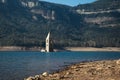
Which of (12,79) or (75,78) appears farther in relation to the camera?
(12,79)

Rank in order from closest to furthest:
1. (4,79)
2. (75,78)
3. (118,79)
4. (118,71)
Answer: (118,79)
(75,78)
(118,71)
(4,79)

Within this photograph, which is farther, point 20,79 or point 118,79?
point 20,79

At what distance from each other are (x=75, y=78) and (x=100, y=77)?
7.57 ft

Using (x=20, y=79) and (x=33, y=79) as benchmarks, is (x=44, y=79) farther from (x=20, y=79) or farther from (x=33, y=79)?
(x=20, y=79)

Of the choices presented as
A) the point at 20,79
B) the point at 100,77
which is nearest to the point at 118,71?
the point at 100,77

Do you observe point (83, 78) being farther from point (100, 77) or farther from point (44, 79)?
point (44, 79)

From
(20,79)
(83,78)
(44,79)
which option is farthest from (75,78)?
(20,79)

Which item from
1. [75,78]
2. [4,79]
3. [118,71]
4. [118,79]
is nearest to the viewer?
[118,79]

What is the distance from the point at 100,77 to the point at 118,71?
4.07 metres

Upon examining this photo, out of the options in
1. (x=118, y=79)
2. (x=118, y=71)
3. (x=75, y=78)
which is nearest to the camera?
(x=118, y=79)

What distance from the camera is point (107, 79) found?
30.8m

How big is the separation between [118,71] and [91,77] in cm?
448

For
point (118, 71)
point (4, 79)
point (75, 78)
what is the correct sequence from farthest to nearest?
point (4, 79) < point (118, 71) < point (75, 78)

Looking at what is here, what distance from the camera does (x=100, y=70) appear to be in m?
38.0
